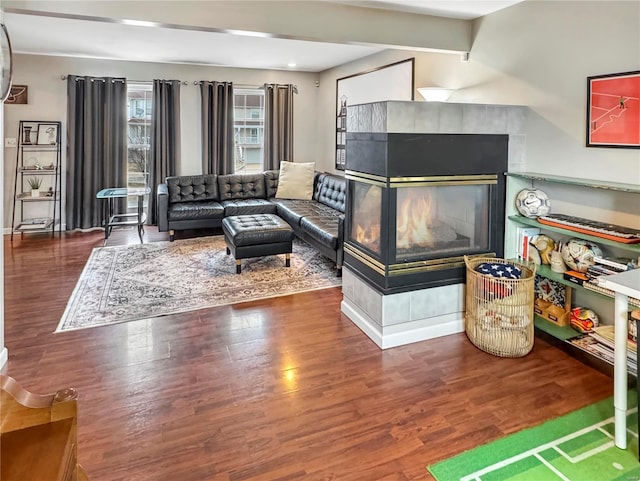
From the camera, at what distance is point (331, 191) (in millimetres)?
6160

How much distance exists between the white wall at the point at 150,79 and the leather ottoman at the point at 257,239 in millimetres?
2823

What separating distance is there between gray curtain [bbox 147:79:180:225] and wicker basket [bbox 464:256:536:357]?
5.38m

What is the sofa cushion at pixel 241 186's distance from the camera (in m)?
6.70

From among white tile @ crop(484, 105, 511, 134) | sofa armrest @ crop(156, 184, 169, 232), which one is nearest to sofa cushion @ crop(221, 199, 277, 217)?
sofa armrest @ crop(156, 184, 169, 232)

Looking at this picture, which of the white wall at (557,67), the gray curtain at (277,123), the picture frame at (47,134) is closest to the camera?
the white wall at (557,67)

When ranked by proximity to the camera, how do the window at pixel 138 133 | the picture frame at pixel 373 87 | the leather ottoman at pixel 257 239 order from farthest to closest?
the window at pixel 138 133 → the picture frame at pixel 373 87 → the leather ottoman at pixel 257 239

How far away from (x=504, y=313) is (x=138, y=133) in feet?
20.0

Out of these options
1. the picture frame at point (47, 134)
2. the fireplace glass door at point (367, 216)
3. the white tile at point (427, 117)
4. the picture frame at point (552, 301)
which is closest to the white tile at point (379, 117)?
the white tile at point (427, 117)

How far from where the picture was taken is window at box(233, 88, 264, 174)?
24.0ft

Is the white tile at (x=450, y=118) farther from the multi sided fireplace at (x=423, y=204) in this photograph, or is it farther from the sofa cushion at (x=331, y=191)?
the sofa cushion at (x=331, y=191)

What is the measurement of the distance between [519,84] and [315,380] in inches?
107

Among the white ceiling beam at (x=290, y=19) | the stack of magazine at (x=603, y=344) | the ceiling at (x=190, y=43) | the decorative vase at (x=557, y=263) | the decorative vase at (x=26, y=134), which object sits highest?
the ceiling at (x=190, y=43)

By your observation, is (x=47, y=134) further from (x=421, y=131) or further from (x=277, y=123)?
(x=421, y=131)

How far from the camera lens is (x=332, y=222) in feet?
16.9
